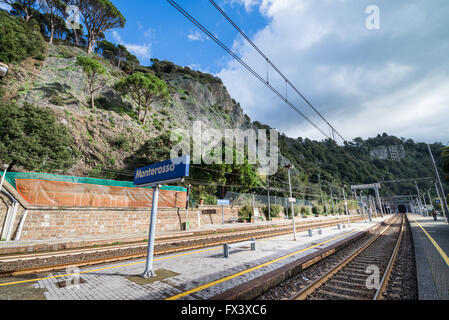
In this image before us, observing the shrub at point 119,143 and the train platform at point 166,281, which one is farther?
the shrub at point 119,143

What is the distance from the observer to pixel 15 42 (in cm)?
3100

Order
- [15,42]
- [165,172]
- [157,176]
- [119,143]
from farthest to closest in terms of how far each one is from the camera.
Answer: [119,143], [15,42], [157,176], [165,172]

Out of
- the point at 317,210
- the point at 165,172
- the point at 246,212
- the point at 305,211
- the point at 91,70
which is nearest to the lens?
the point at 165,172

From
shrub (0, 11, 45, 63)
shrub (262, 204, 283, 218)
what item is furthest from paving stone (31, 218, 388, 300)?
shrub (0, 11, 45, 63)

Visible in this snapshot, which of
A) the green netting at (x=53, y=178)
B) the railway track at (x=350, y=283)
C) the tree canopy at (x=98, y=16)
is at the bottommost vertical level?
the railway track at (x=350, y=283)

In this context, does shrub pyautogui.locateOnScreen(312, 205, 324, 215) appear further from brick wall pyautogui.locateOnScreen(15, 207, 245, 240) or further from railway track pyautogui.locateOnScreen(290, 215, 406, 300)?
railway track pyautogui.locateOnScreen(290, 215, 406, 300)

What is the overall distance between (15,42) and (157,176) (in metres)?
45.9

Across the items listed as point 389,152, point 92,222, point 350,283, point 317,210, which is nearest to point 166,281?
point 350,283

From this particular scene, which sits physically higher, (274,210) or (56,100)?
(56,100)

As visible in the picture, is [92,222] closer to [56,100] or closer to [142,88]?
[56,100]

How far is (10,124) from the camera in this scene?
18125mm

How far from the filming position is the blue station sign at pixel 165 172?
4957 millimetres

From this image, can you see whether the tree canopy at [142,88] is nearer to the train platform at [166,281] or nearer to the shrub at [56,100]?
the shrub at [56,100]

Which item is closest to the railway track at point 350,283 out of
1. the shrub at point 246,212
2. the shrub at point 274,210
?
the shrub at point 246,212
